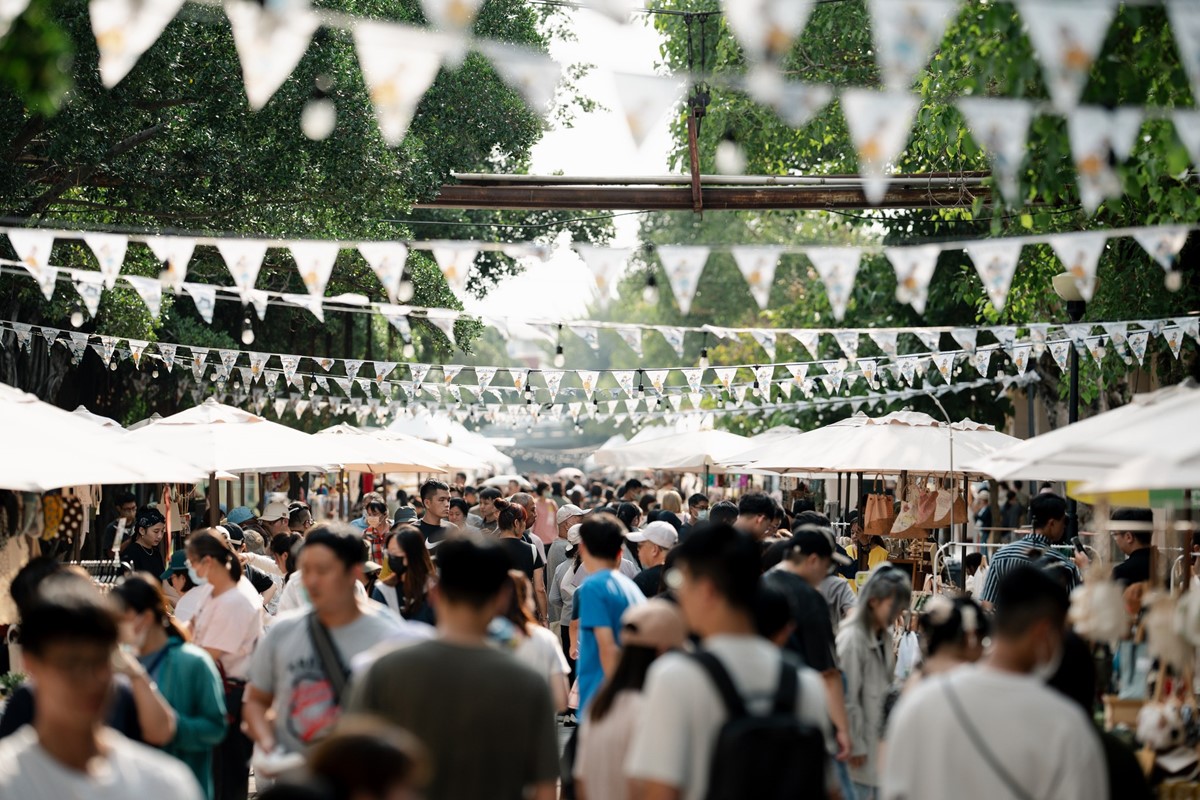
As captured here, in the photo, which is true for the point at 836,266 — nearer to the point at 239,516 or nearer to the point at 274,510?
the point at 239,516

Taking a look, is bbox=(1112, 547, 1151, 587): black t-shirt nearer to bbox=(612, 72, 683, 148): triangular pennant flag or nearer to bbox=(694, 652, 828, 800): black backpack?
bbox=(612, 72, 683, 148): triangular pennant flag

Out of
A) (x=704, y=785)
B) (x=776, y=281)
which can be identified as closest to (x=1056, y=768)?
(x=704, y=785)

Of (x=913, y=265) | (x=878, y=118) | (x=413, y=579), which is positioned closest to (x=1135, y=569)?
(x=913, y=265)

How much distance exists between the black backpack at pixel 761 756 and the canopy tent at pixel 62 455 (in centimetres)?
406

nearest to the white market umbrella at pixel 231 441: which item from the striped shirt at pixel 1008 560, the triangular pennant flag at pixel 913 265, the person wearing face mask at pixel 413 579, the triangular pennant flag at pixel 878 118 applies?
the person wearing face mask at pixel 413 579

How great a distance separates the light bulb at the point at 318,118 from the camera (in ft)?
53.5

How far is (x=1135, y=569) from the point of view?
10.0 m

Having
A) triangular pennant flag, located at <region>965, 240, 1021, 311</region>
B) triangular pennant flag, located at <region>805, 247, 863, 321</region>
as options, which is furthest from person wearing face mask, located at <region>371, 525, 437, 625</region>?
triangular pennant flag, located at <region>965, 240, 1021, 311</region>

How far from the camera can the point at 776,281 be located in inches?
2201

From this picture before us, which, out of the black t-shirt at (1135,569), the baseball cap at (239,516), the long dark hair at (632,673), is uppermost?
the baseball cap at (239,516)

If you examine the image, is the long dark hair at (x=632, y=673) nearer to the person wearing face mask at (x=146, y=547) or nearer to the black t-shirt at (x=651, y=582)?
the black t-shirt at (x=651, y=582)

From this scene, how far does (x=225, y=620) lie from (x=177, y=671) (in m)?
1.50

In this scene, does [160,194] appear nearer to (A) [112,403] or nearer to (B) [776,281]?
(A) [112,403]

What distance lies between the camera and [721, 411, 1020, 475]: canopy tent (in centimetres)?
1389
